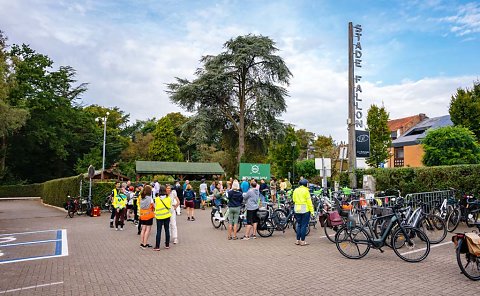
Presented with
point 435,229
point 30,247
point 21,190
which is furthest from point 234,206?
point 21,190

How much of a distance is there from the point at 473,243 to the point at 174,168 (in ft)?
106

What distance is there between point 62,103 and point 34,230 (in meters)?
38.3

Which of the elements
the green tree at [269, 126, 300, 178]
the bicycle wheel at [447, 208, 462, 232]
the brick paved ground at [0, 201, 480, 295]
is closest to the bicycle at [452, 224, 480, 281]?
the brick paved ground at [0, 201, 480, 295]

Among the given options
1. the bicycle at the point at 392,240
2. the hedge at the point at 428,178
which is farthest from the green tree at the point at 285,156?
the bicycle at the point at 392,240

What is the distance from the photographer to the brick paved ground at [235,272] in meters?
6.10

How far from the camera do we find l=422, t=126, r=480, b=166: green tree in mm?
23000

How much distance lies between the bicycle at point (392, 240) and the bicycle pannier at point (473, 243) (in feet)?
4.56

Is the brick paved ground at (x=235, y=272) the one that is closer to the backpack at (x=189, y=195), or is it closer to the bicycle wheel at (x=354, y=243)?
the bicycle wheel at (x=354, y=243)

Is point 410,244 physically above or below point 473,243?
below

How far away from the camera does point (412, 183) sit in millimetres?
14641

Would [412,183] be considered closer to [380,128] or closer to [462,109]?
[462,109]

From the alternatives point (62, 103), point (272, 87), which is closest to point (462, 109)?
point (272, 87)

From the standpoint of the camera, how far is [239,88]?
34.2 metres

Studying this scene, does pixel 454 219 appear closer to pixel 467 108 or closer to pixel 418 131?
pixel 467 108
